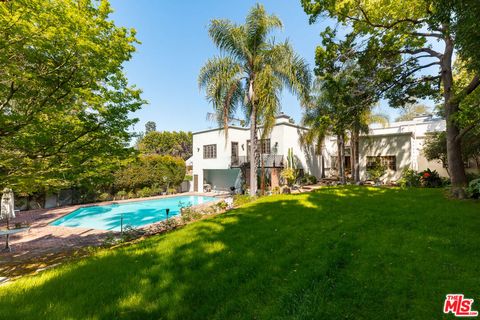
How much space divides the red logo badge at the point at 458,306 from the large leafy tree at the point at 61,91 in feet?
23.8

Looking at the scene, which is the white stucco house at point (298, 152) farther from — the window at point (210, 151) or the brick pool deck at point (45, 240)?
the brick pool deck at point (45, 240)

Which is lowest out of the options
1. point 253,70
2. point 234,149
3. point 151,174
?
point 151,174

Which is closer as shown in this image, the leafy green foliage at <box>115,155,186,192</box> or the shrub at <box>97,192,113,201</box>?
the shrub at <box>97,192,113,201</box>

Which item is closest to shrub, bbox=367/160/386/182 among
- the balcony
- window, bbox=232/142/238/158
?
the balcony

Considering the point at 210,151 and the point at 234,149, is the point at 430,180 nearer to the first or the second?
the point at 234,149

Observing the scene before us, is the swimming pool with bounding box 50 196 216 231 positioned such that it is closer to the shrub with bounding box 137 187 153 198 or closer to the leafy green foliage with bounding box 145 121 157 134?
the shrub with bounding box 137 187 153 198

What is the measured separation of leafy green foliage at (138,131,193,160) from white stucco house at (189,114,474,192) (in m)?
20.8

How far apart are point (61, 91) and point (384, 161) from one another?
74.7ft

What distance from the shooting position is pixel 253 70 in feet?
39.7

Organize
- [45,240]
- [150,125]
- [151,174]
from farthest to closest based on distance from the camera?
[150,125], [151,174], [45,240]

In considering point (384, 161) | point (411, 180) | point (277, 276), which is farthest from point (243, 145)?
point (277, 276)

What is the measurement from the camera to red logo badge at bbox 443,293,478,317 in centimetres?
245

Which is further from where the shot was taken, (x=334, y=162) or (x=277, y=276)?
(x=334, y=162)

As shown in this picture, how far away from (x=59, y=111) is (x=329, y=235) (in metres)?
7.04
